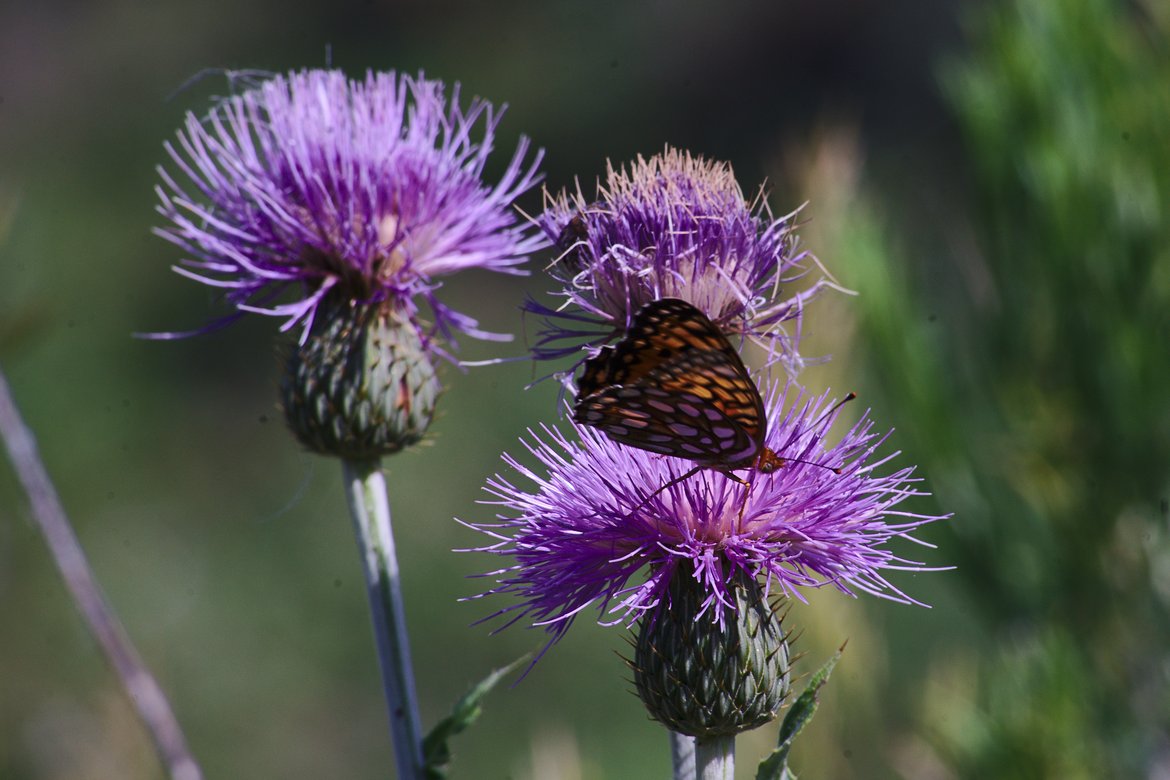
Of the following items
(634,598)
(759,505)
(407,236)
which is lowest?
(634,598)

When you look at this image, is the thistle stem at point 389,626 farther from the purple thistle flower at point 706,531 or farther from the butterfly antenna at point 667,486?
the butterfly antenna at point 667,486

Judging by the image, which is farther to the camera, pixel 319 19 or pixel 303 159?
pixel 319 19

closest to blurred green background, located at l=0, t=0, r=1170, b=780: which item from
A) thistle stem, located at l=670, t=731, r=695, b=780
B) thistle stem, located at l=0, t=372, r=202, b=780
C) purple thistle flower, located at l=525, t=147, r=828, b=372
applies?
thistle stem, located at l=0, t=372, r=202, b=780

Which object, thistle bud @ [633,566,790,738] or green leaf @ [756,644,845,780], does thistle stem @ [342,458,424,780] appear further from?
green leaf @ [756,644,845,780]

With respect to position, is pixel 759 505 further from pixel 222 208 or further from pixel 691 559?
pixel 222 208

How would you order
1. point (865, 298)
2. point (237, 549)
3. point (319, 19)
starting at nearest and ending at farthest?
point (865, 298) → point (237, 549) → point (319, 19)

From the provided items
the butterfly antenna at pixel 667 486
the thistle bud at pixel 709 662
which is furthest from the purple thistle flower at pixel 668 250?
the thistle bud at pixel 709 662

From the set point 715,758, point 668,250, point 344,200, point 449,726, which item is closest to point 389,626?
point 449,726

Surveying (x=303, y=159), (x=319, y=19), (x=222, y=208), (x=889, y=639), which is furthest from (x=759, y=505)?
(x=319, y=19)
